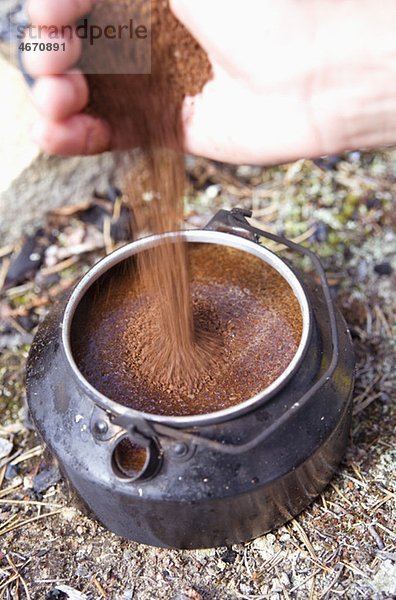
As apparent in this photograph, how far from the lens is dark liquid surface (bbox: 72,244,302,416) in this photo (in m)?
A: 1.71

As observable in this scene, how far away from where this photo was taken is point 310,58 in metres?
2.16

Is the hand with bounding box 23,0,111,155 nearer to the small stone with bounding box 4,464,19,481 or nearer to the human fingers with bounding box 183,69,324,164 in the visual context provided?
the human fingers with bounding box 183,69,324,164

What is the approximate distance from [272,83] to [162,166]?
45cm

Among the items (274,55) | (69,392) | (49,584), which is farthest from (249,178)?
(49,584)

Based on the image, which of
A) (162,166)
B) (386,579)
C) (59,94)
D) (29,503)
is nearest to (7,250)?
(59,94)

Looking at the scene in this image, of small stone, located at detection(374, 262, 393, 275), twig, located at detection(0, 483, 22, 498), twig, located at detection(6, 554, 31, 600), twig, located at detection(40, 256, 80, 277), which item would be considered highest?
small stone, located at detection(374, 262, 393, 275)

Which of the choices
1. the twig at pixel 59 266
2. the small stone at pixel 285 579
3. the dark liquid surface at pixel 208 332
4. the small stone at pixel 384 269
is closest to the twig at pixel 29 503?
the dark liquid surface at pixel 208 332

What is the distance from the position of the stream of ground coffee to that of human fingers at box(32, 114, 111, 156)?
5 centimetres

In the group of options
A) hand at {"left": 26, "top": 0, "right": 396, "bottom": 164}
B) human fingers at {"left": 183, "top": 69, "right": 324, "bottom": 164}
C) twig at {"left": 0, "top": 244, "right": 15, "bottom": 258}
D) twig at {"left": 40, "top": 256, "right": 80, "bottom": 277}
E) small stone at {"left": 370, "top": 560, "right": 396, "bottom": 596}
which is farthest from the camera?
twig at {"left": 0, "top": 244, "right": 15, "bottom": 258}

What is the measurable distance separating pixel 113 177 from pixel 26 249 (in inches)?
20.2

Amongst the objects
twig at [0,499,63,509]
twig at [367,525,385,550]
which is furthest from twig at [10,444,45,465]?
twig at [367,525,385,550]

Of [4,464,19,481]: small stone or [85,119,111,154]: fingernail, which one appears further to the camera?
[85,119,111,154]: fingernail

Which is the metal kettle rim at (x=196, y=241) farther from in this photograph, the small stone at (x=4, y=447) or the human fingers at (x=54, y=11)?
the human fingers at (x=54, y=11)

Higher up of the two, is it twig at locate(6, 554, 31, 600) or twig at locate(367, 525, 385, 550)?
twig at locate(367, 525, 385, 550)
